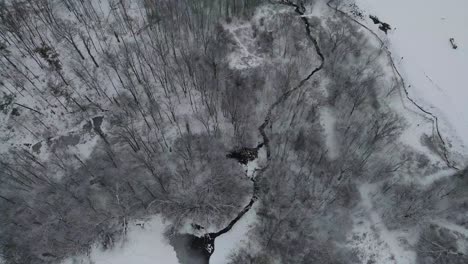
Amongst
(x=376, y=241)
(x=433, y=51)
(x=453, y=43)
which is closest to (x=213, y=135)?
(x=376, y=241)

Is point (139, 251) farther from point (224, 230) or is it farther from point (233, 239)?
point (233, 239)

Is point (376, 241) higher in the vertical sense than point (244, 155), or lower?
lower

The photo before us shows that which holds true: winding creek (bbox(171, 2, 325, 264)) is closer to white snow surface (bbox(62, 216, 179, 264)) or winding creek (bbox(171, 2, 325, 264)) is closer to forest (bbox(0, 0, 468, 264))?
forest (bbox(0, 0, 468, 264))

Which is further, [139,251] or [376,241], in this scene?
[139,251]

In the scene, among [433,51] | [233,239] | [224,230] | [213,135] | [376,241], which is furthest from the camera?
[433,51]

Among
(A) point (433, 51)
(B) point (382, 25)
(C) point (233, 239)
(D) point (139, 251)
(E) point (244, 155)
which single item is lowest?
(D) point (139, 251)

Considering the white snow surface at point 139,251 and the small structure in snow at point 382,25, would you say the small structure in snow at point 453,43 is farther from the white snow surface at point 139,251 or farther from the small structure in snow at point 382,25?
the white snow surface at point 139,251

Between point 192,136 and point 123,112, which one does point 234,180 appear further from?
point 123,112

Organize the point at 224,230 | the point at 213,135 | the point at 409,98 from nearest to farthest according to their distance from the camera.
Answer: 1. the point at 224,230
2. the point at 213,135
3. the point at 409,98

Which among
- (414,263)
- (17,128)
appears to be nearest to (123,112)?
Answer: (17,128)
